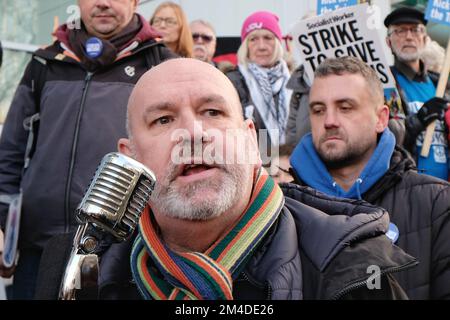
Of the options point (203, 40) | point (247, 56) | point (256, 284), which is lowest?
point (256, 284)

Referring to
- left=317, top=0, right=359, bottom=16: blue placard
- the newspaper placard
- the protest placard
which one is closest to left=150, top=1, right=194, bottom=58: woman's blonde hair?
the newspaper placard

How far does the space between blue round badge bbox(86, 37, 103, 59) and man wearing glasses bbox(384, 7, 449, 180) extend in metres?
1.92

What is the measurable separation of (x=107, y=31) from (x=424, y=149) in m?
1.97

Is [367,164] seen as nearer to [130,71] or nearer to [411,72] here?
[130,71]

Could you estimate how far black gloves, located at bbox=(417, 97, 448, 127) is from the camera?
13.1 feet

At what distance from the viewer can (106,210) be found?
140 cm

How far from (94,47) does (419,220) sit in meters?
1.75

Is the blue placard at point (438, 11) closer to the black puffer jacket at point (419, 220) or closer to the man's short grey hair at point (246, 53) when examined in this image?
the man's short grey hair at point (246, 53)

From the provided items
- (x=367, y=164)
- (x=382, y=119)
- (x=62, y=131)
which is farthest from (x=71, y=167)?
(x=382, y=119)

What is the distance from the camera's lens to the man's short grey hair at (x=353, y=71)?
307 cm

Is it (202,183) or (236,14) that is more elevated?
(236,14)

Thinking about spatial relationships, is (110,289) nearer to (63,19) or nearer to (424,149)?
(424,149)

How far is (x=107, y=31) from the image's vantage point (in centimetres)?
337
